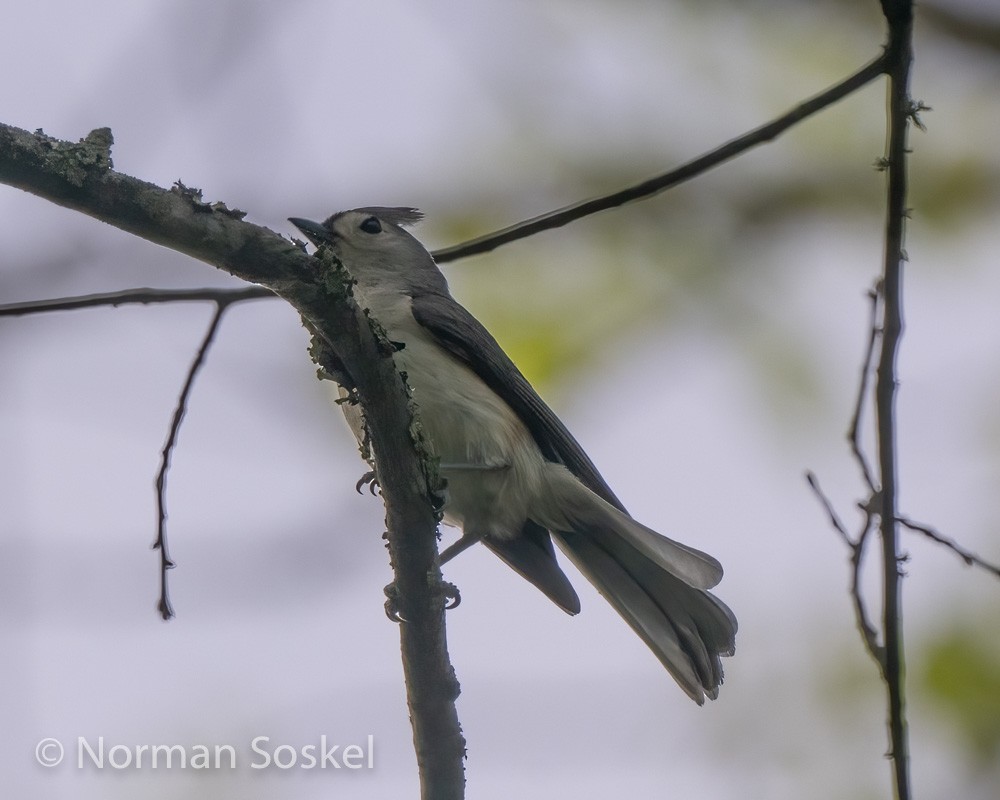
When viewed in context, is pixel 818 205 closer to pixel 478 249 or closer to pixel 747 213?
pixel 747 213

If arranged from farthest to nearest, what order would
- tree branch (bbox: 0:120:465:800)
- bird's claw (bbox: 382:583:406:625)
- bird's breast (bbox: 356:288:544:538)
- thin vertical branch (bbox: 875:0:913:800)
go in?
bird's breast (bbox: 356:288:544:538)
bird's claw (bbox: 382:583:406:625)
thin vertical branch (bbox: 875:0:913:800)
tree branch (bbox: 0:120:465:800)

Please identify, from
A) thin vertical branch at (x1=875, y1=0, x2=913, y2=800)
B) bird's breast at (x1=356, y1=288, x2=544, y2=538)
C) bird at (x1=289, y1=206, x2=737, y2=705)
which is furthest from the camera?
bird's breast at (x1=356, y1=288, x2=544, y2=538)

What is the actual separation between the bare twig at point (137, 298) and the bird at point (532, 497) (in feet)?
2.86

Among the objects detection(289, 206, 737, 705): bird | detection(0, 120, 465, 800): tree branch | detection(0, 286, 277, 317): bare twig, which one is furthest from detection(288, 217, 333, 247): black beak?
detection(0, 120, 465, 800): tree branch

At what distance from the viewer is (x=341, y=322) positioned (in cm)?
273

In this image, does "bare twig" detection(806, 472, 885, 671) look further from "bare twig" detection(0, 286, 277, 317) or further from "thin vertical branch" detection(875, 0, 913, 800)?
"bare twig" detection(0, 286, 277, 317)

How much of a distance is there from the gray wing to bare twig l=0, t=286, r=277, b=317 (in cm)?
129

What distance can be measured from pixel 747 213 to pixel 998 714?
5.41ft

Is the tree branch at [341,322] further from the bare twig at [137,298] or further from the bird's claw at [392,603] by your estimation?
the bare twig at [137,298]

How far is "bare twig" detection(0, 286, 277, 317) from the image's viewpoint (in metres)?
3.10

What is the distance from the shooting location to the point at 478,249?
3254mm

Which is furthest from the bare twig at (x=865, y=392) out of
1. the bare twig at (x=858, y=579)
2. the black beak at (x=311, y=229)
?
the black beak at (x=311, y=229)

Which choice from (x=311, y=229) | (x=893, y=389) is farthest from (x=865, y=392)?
(x=311, y=229)

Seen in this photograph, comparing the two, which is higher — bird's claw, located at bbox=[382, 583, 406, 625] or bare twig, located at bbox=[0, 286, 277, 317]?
bare twig, located at bbox=[0, 286, 277, 317]
